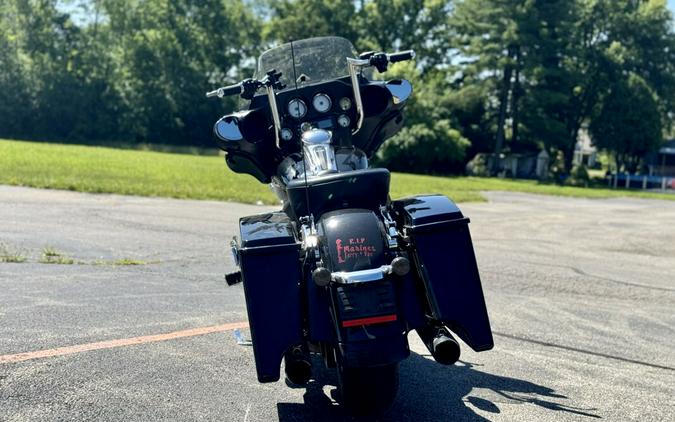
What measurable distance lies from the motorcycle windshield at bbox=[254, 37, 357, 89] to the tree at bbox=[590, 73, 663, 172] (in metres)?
58.5

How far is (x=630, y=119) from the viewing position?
5834 centimetres

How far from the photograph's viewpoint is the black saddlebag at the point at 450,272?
12.5 ft

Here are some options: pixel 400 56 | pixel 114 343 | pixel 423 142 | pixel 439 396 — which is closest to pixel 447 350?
pixel 439 396

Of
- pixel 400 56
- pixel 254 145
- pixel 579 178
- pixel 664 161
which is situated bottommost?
pixel 579 178

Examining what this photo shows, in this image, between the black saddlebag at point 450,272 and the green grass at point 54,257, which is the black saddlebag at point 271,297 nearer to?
the black saddlebag at point 450,272

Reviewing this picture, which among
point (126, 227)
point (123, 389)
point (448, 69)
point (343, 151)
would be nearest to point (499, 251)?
point (126, 227)

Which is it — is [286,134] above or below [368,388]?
above

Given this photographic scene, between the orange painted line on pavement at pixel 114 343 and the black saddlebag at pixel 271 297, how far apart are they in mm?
1842

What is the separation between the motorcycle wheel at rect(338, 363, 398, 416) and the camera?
143 inches

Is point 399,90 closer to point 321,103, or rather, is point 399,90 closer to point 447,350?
point 321,103

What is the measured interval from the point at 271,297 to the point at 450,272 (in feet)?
3.37

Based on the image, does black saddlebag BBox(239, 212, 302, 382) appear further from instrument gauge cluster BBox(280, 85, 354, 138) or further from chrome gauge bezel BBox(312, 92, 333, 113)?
chrome gauge bezel BBox(312, 92, 333, 113)

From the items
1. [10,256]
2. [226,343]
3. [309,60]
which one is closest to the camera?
[226,343]

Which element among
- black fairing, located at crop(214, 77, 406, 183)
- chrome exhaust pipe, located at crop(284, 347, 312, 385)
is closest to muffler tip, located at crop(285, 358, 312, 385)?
chrome exhaust pipe, located at crop(284, 347, 312, 385)
